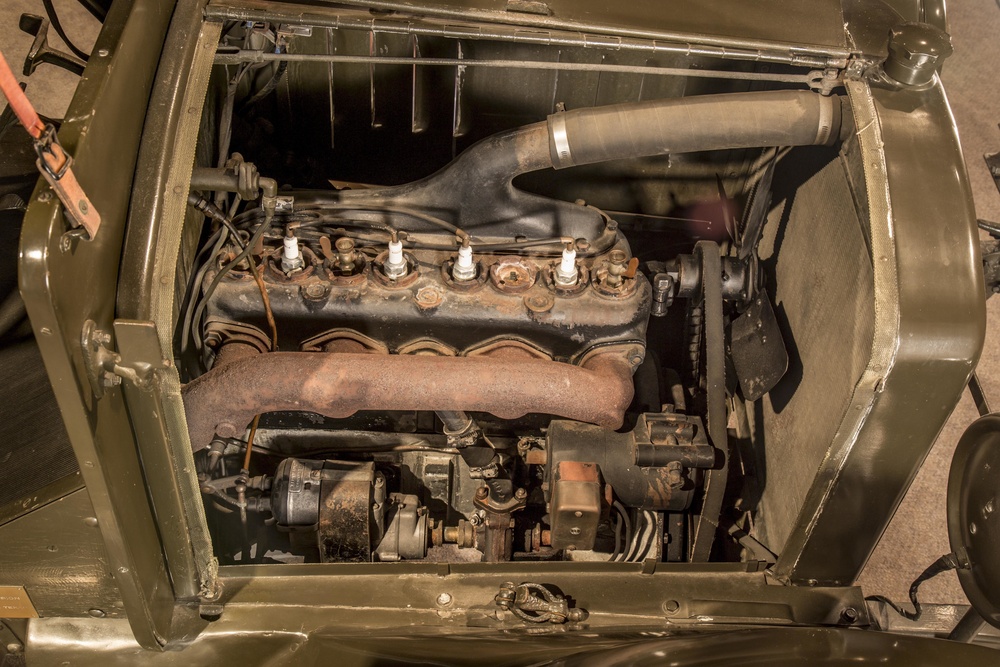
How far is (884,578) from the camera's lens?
311 cm

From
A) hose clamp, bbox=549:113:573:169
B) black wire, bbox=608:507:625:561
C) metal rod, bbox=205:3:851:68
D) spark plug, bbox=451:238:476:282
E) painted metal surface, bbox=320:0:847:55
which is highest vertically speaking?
painted metal surface, bbox=320:0:847:55

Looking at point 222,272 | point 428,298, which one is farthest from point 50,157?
point 428,298

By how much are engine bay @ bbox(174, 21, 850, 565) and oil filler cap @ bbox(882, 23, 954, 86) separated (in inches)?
5.2

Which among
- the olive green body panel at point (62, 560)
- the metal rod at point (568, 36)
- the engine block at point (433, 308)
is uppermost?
the metal rod at point (568, 36)

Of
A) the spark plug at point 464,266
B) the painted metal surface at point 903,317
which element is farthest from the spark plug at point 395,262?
the painted metal surface at point 903,317

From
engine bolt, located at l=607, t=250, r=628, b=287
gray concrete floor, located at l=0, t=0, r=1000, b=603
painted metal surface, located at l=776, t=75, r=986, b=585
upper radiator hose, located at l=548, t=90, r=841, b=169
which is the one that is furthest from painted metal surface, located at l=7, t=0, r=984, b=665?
gray concrete floor, located at l=0, t=0, r=1000, b=603

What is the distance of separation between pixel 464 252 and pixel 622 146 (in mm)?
422

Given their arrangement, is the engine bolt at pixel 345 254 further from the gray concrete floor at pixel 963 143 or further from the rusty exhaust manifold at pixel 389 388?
the gray concrete floor at pixel 963 143

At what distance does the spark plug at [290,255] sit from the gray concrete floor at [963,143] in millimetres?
2191

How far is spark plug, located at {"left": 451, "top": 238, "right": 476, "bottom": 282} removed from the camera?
82.1 inches

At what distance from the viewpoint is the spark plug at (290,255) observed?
6.76 feet

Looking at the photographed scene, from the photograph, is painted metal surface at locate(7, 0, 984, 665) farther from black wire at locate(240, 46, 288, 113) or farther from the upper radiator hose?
black wire at locate(240, 46, 288, 113)

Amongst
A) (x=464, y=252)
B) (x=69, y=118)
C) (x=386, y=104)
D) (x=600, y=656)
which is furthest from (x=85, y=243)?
(x=386, y=104)

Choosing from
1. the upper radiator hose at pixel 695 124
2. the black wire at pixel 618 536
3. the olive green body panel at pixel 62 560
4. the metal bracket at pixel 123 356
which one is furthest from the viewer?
the black wire at pixel 618 536
